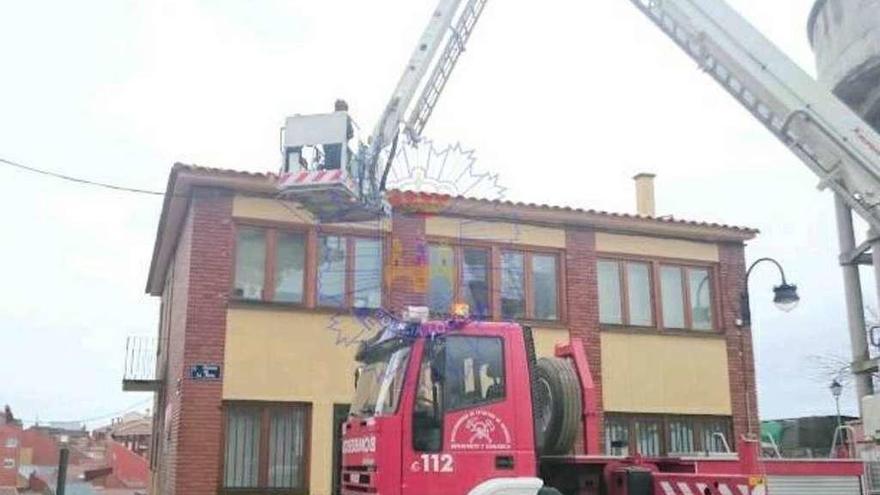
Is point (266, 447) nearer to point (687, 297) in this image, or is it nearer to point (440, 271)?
point (440, 271)

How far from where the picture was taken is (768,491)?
752 centimetres

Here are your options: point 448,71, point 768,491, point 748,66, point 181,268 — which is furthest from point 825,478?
point 181,268

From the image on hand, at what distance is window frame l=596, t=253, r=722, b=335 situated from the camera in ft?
54.9

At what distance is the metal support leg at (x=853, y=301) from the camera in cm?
1225

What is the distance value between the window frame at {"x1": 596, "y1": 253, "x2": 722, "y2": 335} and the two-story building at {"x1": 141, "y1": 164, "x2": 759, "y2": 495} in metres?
0.03

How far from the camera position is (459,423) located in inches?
291

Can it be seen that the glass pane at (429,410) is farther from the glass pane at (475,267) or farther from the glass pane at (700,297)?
the glass pane at (700,297)

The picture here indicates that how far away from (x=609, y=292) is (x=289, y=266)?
5831 mm

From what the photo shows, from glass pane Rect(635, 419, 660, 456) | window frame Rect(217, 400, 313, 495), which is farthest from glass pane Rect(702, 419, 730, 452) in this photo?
window frame Rect(217, 400, 313, 495)

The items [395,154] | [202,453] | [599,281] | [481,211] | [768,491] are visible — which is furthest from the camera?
[599,281]

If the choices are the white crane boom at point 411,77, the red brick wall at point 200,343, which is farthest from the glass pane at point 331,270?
the white crane boom at point 411,77

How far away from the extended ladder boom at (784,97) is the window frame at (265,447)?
7.71 m

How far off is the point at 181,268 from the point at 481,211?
203 inches

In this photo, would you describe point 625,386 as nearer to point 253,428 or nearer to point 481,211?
point 481,211
